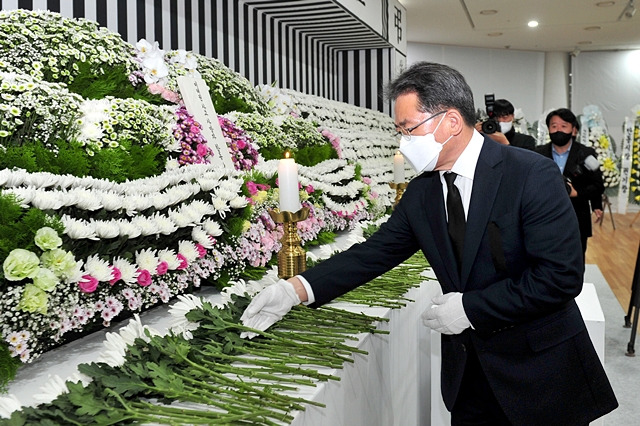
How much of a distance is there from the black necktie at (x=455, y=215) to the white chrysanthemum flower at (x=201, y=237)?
0.64 m

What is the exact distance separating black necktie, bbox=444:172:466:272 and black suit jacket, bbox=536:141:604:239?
3.19m

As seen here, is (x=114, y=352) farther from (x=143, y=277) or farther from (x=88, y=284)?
(x=143, y=277)

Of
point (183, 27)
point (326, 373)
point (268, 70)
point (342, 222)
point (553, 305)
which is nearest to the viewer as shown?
point (326, 373)

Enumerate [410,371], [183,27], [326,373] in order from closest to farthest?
[326,373] < [410,371] < [183,27]

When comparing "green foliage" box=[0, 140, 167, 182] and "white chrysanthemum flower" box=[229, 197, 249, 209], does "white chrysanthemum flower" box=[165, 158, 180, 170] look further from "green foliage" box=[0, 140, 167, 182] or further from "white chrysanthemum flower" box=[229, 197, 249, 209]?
"white chrysanthemum flower" box=[229, 197, 249, 209]

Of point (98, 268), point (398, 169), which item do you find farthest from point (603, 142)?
point (98, 268)

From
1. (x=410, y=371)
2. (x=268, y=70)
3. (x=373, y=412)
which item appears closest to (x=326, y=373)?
(x=373, y=412)

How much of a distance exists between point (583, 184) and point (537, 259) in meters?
3.41

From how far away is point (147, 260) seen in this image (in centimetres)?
154

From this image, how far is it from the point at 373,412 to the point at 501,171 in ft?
2.43

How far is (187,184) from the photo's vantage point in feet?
5.85

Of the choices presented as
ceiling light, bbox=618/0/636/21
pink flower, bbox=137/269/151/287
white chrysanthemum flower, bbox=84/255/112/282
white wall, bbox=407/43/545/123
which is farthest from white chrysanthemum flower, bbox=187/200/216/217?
white wall, bbox=407/43/545/123

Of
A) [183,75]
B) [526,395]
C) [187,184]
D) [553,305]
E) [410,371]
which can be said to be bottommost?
[410,371]

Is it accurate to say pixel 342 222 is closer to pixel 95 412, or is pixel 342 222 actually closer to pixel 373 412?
pixel 373 412
